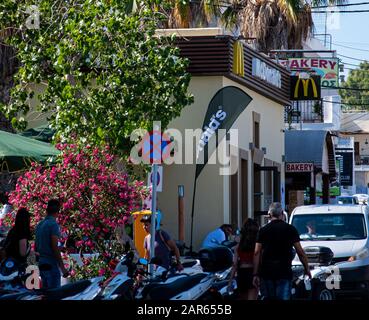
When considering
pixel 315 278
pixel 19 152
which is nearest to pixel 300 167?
pixel 315 278

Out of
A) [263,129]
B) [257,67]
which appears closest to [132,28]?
[257,67]

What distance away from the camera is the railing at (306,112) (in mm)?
42947

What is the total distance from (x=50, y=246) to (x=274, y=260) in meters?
3.19

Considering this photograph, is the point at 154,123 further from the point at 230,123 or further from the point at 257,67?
the point at 257,67

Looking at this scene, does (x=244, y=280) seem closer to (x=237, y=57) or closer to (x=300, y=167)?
(x=237, y=57)

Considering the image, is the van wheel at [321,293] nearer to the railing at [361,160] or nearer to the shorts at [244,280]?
the shorts at [244,280]

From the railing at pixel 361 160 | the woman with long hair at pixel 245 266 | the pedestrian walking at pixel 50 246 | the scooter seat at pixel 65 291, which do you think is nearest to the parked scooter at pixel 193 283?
the woman with long hair at pixel 245 266

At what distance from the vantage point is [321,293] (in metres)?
15.2

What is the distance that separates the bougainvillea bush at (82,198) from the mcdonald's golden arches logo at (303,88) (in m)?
18.2

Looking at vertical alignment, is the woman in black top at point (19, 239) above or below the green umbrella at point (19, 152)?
below

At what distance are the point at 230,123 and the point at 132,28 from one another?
851 centimetres

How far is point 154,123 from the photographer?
1948 cm

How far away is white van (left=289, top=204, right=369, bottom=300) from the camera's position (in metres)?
17.0
